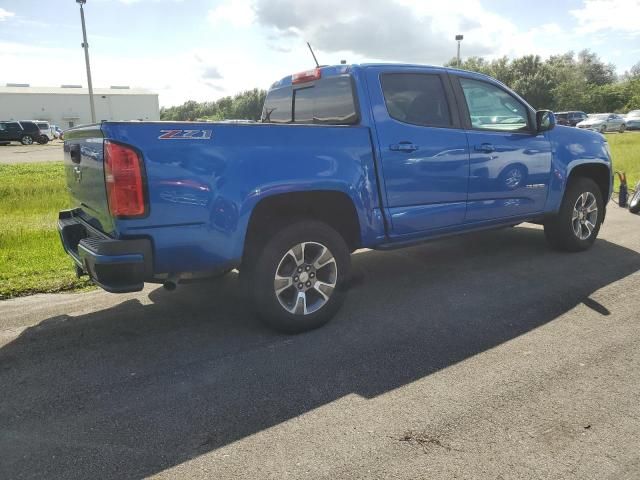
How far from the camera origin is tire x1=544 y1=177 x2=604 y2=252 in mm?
5941

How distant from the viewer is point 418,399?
9.81 ft

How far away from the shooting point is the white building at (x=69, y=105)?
81.5m

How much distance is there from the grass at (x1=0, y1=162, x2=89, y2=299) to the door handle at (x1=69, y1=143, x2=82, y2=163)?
5.39 ft

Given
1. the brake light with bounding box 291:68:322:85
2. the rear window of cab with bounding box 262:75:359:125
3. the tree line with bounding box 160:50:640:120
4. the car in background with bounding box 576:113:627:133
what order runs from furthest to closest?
the tree line with bounding box 160:50:640:120
the car in background with bounding box 576:113:627:133
the brake light with bounding box 291:68:322:85
the rear window of cab with bounding box 262:75:359:125

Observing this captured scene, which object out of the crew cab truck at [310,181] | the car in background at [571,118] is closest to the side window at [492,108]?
the crew cab truck at [310,181]

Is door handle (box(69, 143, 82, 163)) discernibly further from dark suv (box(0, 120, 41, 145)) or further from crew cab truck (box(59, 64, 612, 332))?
dark suv (box(0, 120, 41, 145))

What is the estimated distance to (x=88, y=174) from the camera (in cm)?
361

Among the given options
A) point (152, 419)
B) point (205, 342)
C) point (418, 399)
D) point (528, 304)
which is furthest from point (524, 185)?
point (152, 419)

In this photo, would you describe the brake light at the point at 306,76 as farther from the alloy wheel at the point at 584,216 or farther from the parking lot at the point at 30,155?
the parking lot at the point at 30,155

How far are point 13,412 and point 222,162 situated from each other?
1.85m

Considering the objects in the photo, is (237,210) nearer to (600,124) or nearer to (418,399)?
(418,399)

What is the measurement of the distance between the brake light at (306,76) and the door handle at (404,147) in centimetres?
103

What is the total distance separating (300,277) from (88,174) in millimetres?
1640

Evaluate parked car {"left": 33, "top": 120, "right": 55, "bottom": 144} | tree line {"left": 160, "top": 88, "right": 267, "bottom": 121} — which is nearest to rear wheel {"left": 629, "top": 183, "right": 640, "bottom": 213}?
parked car {"left": 33, "top": 120, "right": 55, "bottom": 144}
